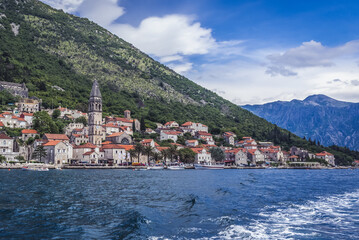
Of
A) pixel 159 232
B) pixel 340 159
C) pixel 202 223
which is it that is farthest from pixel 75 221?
pixel 340 159

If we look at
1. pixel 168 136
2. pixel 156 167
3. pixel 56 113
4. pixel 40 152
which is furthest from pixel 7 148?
pixel 168 136

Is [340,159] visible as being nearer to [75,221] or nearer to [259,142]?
[259,142]

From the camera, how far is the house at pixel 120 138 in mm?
103119

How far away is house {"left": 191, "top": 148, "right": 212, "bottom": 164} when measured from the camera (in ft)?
351

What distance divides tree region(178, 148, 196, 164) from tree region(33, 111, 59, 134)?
36.7 meters

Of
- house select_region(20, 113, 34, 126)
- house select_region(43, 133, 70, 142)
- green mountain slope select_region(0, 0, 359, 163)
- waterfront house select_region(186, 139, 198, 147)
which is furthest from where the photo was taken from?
green mountain slope select_region(0, 0, 359, 163)

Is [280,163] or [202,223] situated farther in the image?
[280,163]

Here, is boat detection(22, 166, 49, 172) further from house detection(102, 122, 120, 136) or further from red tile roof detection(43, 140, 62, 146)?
house detection(102, 122, 120, 136)

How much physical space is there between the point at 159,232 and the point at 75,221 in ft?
16.0

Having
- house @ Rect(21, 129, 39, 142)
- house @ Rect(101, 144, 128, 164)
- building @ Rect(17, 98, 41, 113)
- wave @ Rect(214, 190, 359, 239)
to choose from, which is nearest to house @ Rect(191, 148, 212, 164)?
house @ Rect(101, 144, 128, 164)

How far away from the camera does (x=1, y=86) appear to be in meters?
121

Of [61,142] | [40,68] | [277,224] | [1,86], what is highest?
[40,68]

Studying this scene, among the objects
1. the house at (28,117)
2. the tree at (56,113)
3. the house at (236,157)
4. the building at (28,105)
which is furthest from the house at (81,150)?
the house at (236,157)

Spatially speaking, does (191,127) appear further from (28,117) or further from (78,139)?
(28,117)
